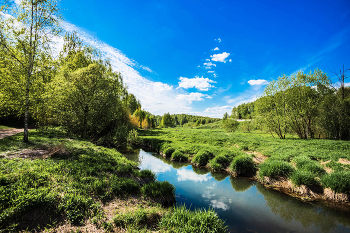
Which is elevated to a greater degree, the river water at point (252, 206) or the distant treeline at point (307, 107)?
the distant treeline at point (307, 107)

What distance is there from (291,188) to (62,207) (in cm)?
1373

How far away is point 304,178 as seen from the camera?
959cm

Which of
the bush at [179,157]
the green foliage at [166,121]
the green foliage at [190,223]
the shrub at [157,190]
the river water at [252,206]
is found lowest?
the river water at [252,206]

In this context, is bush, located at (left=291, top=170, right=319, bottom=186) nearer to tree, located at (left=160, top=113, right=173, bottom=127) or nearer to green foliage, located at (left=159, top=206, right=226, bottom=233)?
green foliage, located at (left=159, top=206, right=226, bottom=233)

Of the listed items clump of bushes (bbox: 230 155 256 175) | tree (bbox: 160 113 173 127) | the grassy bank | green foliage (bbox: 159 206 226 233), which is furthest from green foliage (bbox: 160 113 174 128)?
green foliage (bbox: 159 206 226 233)

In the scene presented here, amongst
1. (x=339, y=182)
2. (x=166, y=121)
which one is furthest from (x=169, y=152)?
(x=166, y=121)

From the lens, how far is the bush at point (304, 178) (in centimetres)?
949

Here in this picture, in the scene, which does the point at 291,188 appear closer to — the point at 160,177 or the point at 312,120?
the point at 160,177

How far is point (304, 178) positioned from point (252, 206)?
448cm

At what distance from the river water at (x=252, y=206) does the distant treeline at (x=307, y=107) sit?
19450mm

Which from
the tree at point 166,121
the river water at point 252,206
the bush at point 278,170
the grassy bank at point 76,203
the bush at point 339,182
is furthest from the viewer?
the tree at point 166,121

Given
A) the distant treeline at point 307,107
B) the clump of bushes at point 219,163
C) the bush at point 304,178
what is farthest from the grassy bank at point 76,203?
the distant treeline at point 307,107

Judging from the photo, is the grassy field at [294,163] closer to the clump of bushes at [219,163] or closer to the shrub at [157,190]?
the clump of bushes at [219,163]

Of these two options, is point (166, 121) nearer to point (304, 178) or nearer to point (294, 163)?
point (294, 163)
